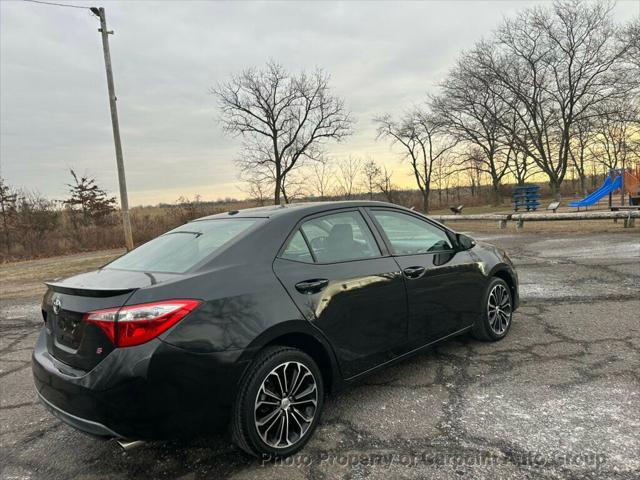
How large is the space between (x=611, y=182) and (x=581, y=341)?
20393mm

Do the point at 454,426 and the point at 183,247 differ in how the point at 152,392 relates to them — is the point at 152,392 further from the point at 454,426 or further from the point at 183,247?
the point at 454,426

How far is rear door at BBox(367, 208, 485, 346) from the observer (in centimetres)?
354

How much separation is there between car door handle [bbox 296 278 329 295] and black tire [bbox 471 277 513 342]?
2.02 m

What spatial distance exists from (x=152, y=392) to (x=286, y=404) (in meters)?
0.82

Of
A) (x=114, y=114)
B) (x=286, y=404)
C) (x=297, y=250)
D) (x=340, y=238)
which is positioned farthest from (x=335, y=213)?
(x=114, y=114)

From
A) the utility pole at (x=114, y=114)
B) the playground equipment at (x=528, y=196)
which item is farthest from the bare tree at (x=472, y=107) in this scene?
the utility pole at (x=114, y=114)

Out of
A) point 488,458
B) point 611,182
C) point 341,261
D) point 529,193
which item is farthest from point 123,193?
point 529,193

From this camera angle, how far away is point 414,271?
3547mm

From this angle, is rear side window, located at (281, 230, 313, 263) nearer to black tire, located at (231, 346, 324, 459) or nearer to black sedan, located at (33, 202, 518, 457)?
black sedan, located at (33, 202, 518, 457)

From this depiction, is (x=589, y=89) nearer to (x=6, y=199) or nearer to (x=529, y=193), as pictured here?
(x=529, y=193)

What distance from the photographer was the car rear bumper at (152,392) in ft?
7.36

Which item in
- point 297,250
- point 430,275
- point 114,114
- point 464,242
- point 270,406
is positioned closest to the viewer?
point 270,406

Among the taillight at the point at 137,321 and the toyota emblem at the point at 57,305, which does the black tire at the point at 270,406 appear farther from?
the toyota emblem at the point at 57,305

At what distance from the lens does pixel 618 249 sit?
32.6 feet
